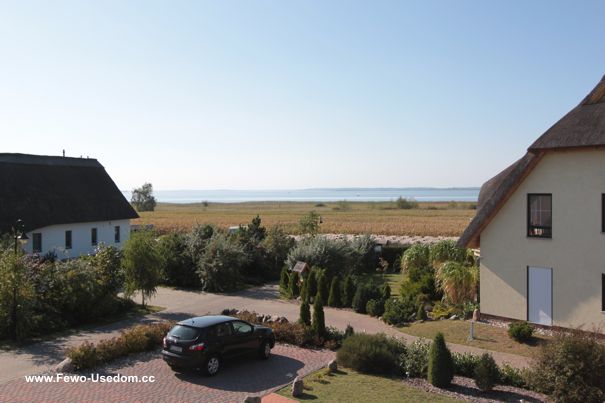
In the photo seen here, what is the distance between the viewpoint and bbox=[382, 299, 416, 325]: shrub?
21.9 meters

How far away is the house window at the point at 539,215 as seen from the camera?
19.5 metres

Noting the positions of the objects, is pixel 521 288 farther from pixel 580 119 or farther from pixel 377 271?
pixel 377 271

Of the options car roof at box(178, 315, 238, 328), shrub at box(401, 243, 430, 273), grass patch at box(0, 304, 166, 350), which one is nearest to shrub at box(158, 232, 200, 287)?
grass patch at box(0, 304, 166, 350)

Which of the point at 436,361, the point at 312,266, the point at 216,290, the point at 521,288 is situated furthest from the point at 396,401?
the point at 216,290

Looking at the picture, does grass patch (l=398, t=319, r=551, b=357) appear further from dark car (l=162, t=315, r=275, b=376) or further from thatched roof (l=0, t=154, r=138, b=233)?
thatched roof (l=0, t=154, r=138, b=233)

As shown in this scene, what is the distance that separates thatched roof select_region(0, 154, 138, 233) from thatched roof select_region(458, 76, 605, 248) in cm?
2722

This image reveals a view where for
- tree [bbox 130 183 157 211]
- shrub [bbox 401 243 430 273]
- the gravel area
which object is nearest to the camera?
the gravel area

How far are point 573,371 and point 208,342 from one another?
30.7 feet

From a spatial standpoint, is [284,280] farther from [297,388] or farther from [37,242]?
[37,242]

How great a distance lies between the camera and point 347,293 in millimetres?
25562

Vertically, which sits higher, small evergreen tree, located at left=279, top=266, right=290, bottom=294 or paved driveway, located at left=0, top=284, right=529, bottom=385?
small evergreen tree, located at left=279, top=266, right=290, bottom=294

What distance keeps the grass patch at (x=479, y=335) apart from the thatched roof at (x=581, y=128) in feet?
22.6

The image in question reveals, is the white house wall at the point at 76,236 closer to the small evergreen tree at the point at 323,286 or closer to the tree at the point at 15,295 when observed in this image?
the tree at the point at 15,295

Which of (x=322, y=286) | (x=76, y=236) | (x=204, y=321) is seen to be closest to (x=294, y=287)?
(x=322, y=286)
